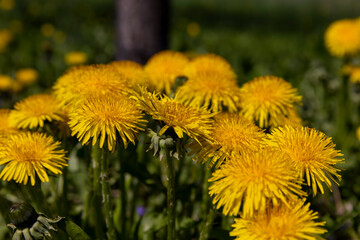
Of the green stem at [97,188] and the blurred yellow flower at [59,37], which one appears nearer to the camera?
the green stem at [97,188]

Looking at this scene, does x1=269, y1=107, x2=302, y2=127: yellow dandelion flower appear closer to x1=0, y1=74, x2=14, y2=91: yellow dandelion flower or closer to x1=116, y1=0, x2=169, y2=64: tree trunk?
x1=116, y1=0, x2=169, y2=64: tree trunk

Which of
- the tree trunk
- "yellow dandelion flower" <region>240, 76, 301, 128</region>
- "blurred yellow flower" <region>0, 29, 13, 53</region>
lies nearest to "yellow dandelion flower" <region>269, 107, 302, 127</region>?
"yellow dandelion flower" <region>240, 76, 301, 128</region>

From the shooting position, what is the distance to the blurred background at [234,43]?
10.6ft

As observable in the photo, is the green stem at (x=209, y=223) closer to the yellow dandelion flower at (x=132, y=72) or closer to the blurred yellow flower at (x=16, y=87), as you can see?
the yellow dandelion flower at (x=132, y=72)

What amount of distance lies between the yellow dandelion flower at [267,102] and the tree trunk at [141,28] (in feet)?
6.68

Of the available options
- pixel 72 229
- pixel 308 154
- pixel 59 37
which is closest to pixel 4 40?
pixel 59 37

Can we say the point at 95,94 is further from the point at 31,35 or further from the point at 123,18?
the point at 31,35

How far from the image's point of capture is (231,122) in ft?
4.85

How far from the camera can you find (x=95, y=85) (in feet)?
5.08

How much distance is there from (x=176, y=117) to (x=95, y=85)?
41 centimetres

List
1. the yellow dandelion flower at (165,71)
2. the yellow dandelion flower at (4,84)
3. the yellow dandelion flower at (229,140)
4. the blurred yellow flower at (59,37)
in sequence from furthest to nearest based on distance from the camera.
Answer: the blurred yellow flower at (59,37) < the yellow dandelion flower at (4,84) < the yellow dandelion flower at (165,71) < the yellow dandelion flower at (229,140)

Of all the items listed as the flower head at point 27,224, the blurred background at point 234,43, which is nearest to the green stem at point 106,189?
the flower head at point 27,224

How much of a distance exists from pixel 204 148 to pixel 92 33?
5.33 m

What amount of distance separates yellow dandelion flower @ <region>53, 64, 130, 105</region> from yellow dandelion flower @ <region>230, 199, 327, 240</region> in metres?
0.70
